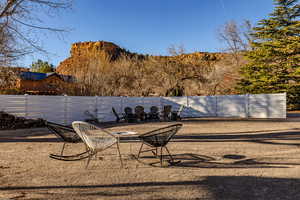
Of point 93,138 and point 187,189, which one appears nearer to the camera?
point 187,189

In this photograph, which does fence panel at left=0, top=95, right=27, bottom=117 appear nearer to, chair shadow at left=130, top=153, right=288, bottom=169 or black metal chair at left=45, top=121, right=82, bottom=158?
black metal chair at left=45, top=121, right=82, bottom=158

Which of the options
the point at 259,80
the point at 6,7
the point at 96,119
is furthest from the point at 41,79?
the point at 259,80

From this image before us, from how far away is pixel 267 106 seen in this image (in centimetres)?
1510

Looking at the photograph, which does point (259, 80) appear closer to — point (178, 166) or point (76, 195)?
point (178, 166)

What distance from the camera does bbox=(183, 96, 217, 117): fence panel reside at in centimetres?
1680

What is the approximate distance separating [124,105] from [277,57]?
57.3ft

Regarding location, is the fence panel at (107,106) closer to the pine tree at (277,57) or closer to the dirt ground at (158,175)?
the dirt ground at (158,175)

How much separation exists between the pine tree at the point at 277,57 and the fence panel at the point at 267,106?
7643 millimetres

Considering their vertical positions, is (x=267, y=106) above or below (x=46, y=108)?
above

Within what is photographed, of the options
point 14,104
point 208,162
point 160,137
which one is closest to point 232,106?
point 208,162

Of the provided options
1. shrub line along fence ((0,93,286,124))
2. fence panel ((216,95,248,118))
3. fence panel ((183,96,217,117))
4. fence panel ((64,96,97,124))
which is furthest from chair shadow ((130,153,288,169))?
fence panel ((183,96,217,117))

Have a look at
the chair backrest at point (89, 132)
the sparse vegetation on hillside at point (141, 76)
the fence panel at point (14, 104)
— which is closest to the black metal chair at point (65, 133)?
the chair backrest at point (89, 132)

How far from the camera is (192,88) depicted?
80.0 feet

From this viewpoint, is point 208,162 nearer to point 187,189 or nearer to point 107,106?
point 187,189
